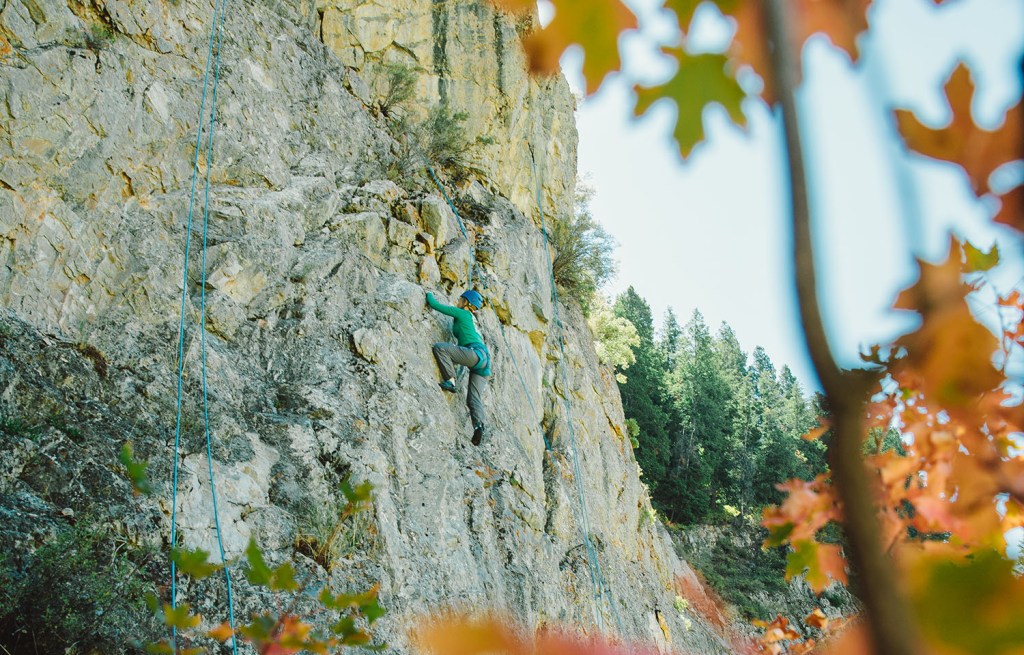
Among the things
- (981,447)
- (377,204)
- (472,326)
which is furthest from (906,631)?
(377,204)

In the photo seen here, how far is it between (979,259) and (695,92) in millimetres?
430

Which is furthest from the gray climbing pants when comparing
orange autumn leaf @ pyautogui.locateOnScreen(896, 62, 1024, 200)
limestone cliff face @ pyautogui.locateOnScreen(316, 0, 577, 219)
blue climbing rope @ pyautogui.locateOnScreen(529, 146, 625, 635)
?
orange autumn leaf @ pyautogui.locateOnScreen(896, 62, 1024, 200)

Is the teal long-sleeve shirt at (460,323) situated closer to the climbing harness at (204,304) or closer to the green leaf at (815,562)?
the climbing harness at (204,304)

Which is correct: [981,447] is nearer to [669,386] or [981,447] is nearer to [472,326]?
[472,326]

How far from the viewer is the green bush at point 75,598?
2752 millimetres

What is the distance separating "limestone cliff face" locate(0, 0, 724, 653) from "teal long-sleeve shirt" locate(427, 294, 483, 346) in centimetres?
14

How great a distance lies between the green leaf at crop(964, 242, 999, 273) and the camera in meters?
0.86

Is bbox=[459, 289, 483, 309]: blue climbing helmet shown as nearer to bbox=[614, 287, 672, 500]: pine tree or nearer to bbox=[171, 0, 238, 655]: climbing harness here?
bbox=[171, 0, 238, 655]: climbing harness

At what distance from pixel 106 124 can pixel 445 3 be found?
6615 millimetres

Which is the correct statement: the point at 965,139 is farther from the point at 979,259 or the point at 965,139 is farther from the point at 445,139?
the point at 445,139

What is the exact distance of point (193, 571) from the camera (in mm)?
1501

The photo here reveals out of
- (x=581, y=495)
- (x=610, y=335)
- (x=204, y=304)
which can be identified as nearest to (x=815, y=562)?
(x=204, y=304)

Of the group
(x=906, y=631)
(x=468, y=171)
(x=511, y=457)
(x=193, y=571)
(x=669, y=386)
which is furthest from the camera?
(x=669, y=386)

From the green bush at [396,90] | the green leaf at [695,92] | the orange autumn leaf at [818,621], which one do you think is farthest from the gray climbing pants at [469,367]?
the green leaf at [695,92]
